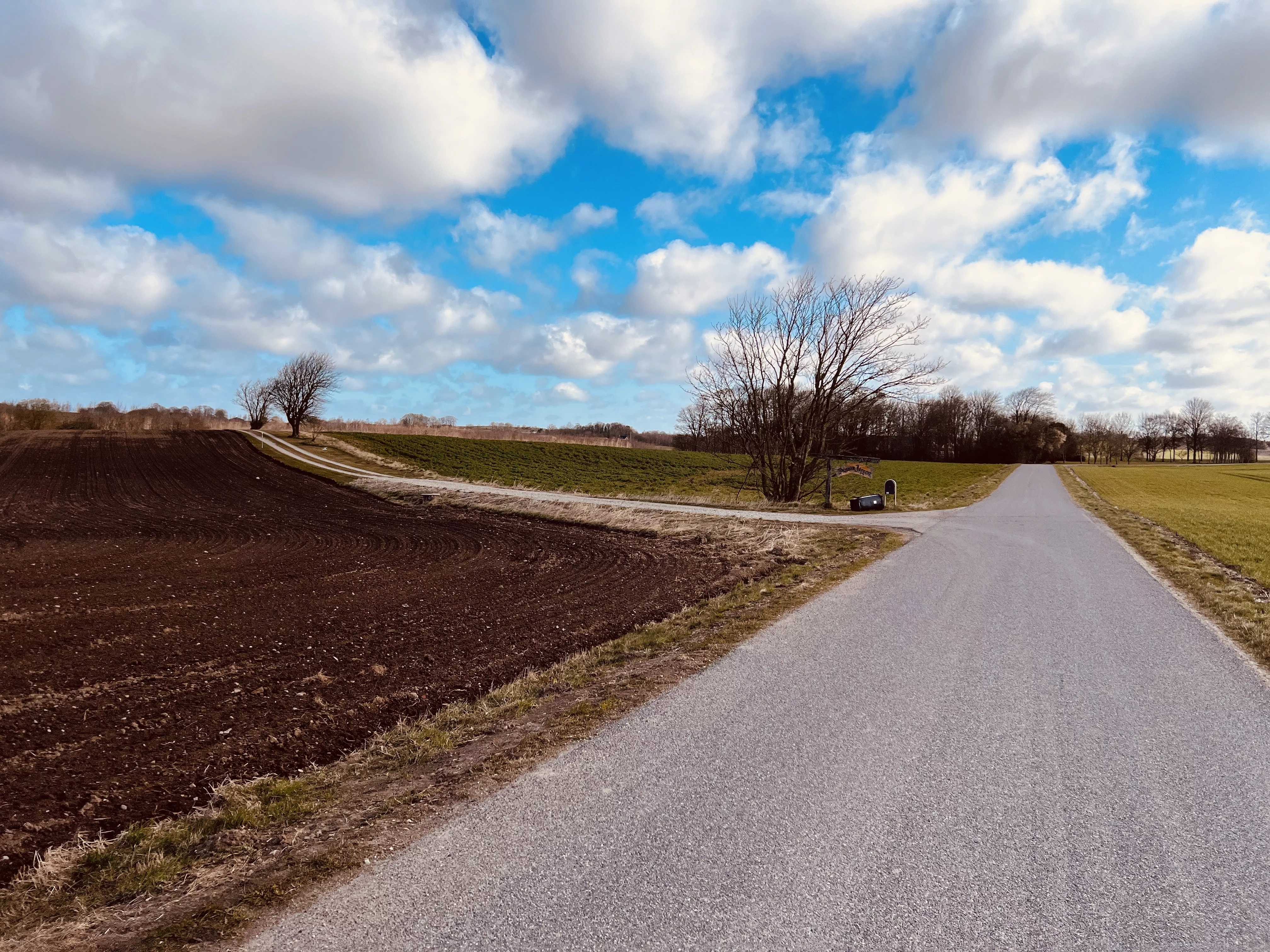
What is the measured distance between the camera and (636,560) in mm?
14023

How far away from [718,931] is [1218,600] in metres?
10.4

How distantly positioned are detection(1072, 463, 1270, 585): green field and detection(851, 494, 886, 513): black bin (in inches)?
328

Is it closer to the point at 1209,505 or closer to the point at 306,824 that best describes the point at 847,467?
the point at 1209,505

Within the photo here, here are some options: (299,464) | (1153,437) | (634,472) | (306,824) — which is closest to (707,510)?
(306,824)

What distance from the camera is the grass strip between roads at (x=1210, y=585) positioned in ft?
25.3

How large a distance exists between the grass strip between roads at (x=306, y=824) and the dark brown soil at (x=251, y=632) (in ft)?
1.56

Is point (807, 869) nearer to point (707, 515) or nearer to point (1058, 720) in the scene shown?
point (1058, 720)

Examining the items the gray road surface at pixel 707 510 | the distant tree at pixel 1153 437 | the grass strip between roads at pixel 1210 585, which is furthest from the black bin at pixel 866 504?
the distant tree at pixel 1153 437

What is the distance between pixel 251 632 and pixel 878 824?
782 centimetres

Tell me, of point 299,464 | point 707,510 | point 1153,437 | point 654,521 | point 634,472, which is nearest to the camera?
point 654,521

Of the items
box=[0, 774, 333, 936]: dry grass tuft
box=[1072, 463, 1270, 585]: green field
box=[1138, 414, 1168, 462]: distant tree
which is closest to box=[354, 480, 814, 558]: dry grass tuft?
box=[1072, 463, 1270, 585]: green field

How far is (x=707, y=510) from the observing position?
22844 mm

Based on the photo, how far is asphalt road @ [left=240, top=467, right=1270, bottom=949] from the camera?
112 inches

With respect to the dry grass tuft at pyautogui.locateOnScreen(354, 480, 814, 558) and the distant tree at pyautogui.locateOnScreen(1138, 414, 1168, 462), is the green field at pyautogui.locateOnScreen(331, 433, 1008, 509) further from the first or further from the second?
the distant tree at pyautogui.locateOnScreen(1138, 414, 1168, 462)
